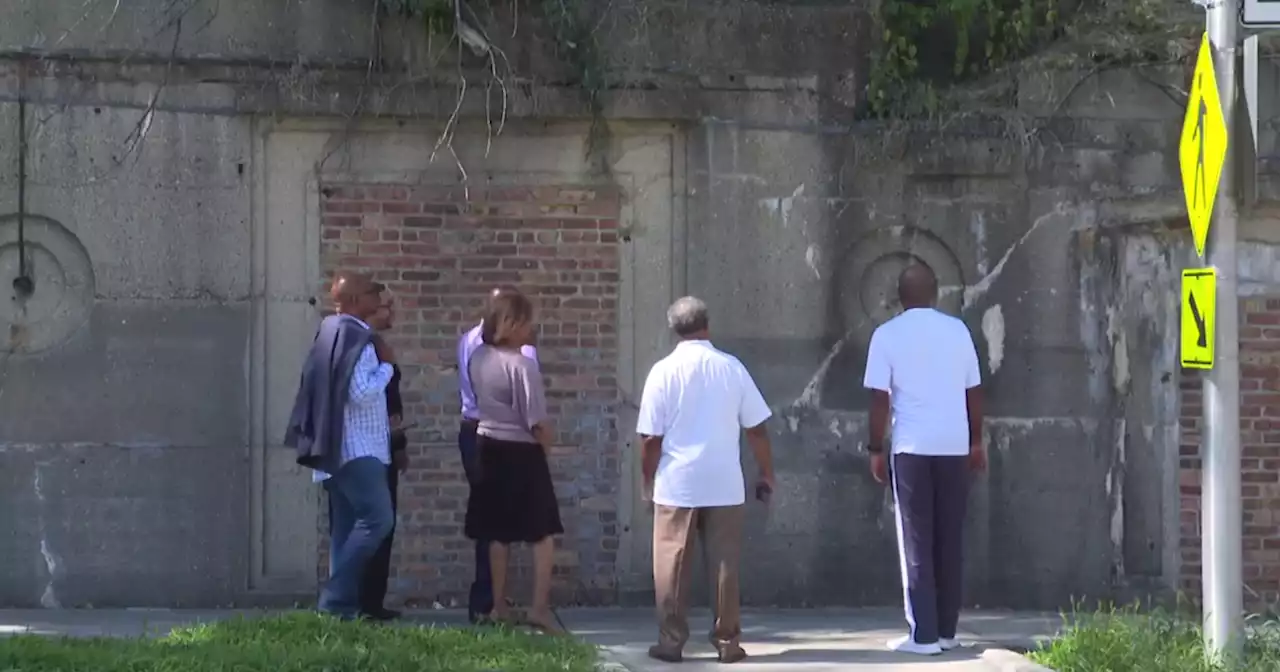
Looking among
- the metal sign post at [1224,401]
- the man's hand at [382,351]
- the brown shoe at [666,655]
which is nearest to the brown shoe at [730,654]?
the brown shoe at [666,655]

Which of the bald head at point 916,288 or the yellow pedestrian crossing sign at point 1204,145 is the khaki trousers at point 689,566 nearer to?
the bald head at point 916,288

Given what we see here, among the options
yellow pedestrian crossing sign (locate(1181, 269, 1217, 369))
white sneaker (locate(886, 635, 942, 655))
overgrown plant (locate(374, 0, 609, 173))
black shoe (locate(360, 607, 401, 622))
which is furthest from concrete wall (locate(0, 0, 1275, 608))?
yellow pedestrian crossing sign (locate(1181, 269, 1217, 369))

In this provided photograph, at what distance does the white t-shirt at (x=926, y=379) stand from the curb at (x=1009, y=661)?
0.93 metres

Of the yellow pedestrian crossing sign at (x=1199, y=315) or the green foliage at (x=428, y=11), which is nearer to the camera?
the yellow pedestrian crossing sign at (x=1199, y=315)

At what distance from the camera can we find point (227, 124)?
8.72 meters

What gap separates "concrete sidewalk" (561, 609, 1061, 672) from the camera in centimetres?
710

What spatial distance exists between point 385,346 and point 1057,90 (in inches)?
161

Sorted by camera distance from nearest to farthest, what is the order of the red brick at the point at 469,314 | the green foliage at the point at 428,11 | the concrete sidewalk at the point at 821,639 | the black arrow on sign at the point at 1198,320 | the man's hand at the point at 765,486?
the black arrow on sign at the point at 1198,320 → the concrete sidewalk at the point at 821,639 → the man's hand at the point at 765,486 → the green foliage at the point at 428,11 → the red brick at the point at 469,314

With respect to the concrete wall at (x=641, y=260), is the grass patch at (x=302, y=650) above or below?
below

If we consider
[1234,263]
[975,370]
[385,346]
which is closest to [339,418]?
[385,346]

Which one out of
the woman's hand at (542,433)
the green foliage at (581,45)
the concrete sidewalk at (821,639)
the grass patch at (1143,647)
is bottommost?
the concrete sidewalk at (821,639)

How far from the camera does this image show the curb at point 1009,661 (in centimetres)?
668

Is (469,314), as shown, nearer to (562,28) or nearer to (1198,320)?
(562,28)

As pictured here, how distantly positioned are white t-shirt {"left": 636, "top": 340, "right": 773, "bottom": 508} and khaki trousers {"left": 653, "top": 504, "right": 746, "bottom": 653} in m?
0.07
